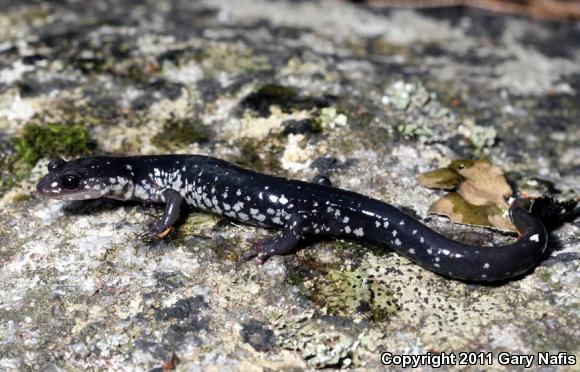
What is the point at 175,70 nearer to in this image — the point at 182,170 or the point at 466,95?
the point at 182,170

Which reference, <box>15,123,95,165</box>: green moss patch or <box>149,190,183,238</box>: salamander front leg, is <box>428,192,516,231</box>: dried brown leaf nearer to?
<box>149,190,183,238</box>: salamander front leg

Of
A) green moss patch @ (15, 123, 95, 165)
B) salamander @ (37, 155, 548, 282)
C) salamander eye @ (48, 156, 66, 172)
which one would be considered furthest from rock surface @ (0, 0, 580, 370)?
salamander eye @ (48, 156, 66, 172)

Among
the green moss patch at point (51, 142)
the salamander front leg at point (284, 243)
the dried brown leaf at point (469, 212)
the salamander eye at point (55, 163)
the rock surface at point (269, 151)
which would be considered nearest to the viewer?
the rock surface at point (269, 151)

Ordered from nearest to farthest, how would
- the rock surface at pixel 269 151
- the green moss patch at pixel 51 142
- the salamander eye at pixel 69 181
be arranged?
the rock surface at pixel 269 151, the salamander eye at pixel 69 181, the green moss patch at pixel 51 142

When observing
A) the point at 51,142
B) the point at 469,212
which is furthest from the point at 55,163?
the point at 469,212

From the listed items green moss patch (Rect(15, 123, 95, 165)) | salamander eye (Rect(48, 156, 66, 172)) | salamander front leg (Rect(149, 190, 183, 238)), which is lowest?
salamander front leg (Rect(149, 190, 183, 238))

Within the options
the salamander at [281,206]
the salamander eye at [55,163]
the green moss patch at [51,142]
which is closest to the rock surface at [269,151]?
the green moss patch at [51,142]

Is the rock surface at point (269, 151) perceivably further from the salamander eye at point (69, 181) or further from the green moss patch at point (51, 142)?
the salamander eye at point (69, 181)
